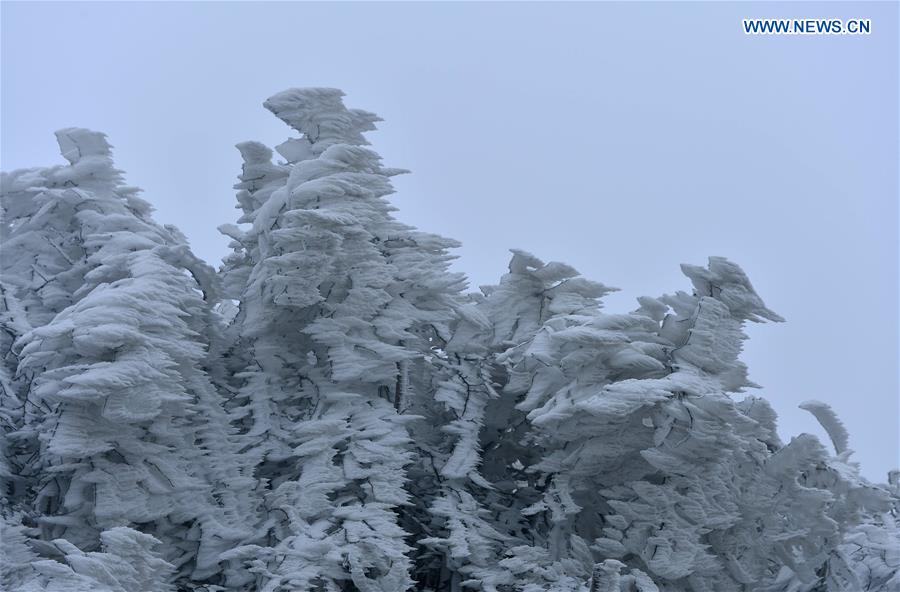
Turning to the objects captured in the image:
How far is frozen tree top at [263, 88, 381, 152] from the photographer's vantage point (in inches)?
434

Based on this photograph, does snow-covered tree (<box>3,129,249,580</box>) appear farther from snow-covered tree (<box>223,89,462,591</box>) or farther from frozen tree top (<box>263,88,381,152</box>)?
frozen tree top (<box>263,88,381,152</box>)

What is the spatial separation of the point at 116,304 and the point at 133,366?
2.24ft

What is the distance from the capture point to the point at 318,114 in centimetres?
1108

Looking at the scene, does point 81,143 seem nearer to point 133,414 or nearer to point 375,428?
point 133,414

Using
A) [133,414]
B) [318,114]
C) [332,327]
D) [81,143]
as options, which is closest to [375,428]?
[332,327]

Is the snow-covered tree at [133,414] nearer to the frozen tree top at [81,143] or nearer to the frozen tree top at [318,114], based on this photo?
the frozen tree top at [81,143]

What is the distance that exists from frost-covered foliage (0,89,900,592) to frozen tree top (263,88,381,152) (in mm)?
24

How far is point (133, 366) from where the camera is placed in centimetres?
857

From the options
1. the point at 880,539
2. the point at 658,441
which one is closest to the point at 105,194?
the point at 658,441

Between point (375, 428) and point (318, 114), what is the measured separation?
357 centimetres

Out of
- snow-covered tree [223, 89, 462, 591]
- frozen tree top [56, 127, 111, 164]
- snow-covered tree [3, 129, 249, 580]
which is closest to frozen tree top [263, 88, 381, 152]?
snow-covered tree [223, 89, 462, 591]

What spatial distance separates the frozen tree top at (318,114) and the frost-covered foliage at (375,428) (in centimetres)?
2

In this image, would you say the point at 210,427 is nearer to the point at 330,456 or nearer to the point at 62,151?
the point at 330,456

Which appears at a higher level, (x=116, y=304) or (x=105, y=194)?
(x=105, y=194)
